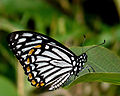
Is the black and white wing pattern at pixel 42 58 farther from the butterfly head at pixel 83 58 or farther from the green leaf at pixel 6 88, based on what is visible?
the green leaf at pixel 6 88

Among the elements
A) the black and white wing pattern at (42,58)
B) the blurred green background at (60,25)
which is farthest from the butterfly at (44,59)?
the blurred green background at (60,25)

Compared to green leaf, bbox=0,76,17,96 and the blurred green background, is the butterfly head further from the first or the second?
green leaf, bbox=0,76,17,96

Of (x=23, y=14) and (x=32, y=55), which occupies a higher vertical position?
(x=23, y=14)

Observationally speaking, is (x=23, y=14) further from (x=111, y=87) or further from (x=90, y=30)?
(x=111, y=87)

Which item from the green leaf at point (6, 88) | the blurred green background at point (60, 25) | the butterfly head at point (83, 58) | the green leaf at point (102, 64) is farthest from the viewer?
the blurred green background at point (60, 25)

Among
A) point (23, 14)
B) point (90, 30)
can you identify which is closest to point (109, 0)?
point (90, 30)

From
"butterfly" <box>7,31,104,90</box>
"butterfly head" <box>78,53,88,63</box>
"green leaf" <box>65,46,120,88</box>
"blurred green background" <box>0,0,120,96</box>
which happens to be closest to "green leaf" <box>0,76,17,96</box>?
"blurred green background" <box>0,0,120,96</box>

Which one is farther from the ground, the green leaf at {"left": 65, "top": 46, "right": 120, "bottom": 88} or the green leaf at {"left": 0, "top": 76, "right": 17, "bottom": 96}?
the green leaf at {"left": 65, "top": 46, "right": 120, "bottom": 88}

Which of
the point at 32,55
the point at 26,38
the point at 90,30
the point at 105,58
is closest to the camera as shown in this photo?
the point at 105,58

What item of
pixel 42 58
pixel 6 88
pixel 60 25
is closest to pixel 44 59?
pixel 42 58
